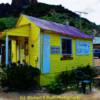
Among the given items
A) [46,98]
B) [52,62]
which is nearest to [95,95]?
[46,98]

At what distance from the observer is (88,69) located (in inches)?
778

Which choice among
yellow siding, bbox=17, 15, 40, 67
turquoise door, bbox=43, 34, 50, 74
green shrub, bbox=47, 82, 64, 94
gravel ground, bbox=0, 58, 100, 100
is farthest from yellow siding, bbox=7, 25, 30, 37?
green shrub, bbox=47, 82, 64, 94

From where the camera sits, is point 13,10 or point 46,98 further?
point 13,10

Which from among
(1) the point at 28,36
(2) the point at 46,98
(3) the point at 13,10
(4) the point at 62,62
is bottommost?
(2) the point at 46,98

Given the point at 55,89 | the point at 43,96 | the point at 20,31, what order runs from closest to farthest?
the point at 43,96 < the point at 55,89 < the point at 20,31

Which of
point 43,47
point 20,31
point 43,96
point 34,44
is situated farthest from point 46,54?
point 43,96

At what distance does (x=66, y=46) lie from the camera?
18.8 meters

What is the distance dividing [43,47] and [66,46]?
2605mm

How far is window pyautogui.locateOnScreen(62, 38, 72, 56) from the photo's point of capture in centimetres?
1839

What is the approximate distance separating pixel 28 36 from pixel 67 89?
353cm

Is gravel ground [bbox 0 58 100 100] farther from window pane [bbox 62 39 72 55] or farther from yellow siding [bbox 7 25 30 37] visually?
window pane [bbox 62 39 72 55]

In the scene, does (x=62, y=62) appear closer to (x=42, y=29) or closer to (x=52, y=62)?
(x=52, y=62)

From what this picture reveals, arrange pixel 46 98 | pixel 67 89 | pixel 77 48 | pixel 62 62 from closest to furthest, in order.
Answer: pixel 46 98
pixel 67 89
pixel 62 62
pixel 77 48

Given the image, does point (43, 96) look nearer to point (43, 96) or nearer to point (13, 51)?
point (43, 96)
